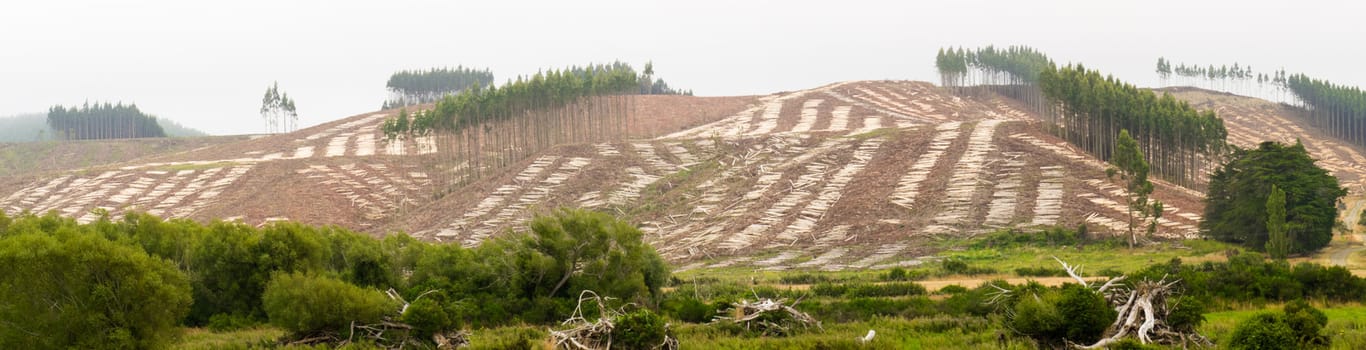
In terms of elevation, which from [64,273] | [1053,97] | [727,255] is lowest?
[727,255]

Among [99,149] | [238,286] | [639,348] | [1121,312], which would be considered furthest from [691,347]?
[99,149]

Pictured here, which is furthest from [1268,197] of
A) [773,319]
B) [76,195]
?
[76,195]

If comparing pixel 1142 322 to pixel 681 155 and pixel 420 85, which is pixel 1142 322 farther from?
pixel 420 85

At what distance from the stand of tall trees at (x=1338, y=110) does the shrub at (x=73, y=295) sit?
139m

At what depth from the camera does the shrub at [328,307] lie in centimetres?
2800

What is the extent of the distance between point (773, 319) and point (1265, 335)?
11.5 meters

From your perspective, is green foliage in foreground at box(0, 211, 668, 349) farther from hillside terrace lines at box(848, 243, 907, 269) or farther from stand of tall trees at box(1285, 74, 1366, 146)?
stand of tall trees at box(1285, 74, 1366, 146)

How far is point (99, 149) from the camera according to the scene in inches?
5241

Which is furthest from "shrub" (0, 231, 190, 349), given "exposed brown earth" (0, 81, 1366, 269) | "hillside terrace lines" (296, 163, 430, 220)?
"hillside terrace lines" (296, 163, 430, 220)

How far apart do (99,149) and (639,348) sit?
5296 inches

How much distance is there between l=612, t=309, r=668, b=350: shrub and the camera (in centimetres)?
2292

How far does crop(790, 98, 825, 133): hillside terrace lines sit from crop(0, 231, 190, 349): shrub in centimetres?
7808

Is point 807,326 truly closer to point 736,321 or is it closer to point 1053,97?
point 736,321

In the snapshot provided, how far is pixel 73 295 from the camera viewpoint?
25328mm
